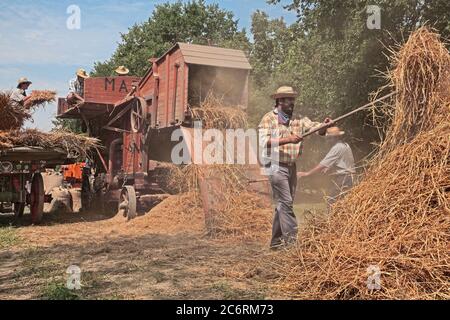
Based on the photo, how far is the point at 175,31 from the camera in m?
23.4

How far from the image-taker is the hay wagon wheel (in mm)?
8859

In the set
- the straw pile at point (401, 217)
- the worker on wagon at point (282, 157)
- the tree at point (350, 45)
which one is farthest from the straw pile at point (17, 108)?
the tree at point (350, 45)

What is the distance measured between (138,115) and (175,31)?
50.5 feet

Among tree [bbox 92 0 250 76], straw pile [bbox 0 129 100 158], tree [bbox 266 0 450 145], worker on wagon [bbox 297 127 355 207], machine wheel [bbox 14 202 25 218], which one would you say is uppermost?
tree [bbox 92 0 250 76]

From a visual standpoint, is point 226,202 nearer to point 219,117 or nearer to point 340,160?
point 219,117

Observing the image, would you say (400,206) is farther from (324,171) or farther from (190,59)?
(190,59)

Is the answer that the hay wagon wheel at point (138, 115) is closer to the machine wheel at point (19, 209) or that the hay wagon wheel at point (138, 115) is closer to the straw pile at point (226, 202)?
the straw pile at point (226, 202)

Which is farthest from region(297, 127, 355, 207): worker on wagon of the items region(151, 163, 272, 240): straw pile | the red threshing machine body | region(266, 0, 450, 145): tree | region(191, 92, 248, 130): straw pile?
region(266, 0, 450, 145): tree

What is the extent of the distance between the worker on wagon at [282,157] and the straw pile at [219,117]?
2.39 meters

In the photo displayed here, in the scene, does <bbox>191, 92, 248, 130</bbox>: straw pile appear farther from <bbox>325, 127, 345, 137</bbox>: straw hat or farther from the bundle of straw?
the bundle of straw

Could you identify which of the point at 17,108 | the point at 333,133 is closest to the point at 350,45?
the point at 333,133

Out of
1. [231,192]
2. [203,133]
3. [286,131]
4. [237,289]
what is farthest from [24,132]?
[237,289]

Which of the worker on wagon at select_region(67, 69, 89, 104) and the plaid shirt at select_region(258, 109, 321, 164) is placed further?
the worker on wagon at select_region(67, 69, 89, 104)
